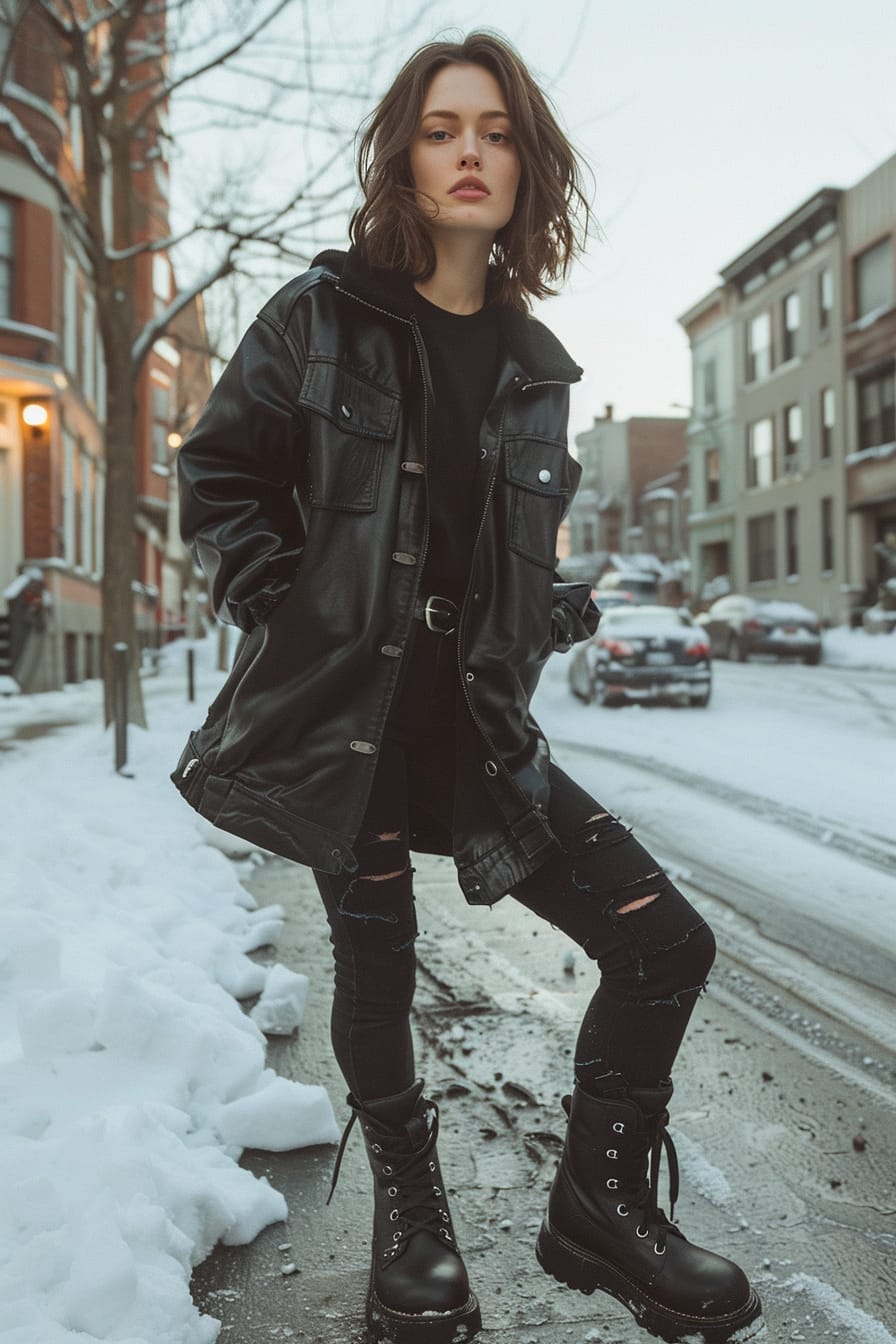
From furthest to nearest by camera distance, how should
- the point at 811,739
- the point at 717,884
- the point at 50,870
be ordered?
the point at 811,739 < the point at 717,884 < the point at 50,870

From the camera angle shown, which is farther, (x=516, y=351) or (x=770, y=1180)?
(x=770, y=1180)

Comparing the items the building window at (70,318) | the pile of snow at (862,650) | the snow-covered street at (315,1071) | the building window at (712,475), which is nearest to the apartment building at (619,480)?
the building window at (712,475)

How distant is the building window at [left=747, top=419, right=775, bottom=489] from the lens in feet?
124

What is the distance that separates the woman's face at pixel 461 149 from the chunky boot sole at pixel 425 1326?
200cm

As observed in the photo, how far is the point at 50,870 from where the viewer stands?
4.95 m

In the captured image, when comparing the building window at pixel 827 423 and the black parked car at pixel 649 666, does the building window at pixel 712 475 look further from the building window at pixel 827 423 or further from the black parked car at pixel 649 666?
the black parked car at pixel 649 666

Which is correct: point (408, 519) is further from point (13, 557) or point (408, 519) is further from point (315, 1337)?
point (13, 557)

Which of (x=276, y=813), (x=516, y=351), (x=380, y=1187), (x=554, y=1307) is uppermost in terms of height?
(x=516, y=351)

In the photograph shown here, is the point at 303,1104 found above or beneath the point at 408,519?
beneath

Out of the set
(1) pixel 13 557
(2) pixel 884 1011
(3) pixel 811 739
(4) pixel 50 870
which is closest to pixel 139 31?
(1) pixel 13 557

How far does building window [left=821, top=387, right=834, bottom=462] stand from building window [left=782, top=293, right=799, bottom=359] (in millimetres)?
2639

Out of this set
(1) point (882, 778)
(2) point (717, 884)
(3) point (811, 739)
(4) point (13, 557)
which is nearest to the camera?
(2) point (717, 884)

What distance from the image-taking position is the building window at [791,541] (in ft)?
118

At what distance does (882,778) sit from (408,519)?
7.74 m
